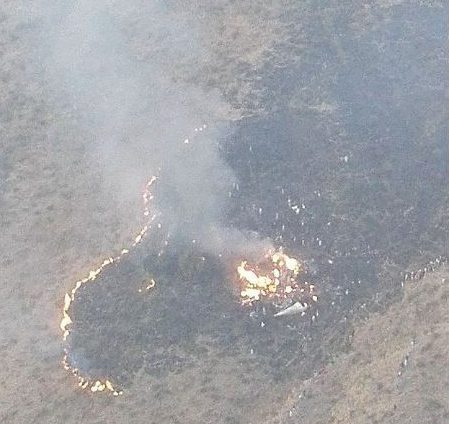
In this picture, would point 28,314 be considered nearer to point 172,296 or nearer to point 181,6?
point 172,296

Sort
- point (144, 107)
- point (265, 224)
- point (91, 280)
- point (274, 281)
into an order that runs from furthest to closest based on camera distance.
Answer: point (144, 107) < point (265, 224) < point (91, 280) < point (274, 281)

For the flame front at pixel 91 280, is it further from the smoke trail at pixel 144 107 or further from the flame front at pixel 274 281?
the flame front at pixel 274 281

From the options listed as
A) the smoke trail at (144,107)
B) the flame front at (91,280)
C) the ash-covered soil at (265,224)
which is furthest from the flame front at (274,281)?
the flame front at (91,280)

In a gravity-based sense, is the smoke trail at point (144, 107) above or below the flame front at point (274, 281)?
above

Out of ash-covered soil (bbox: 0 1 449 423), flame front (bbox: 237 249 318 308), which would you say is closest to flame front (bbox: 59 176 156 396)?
ash-covered soil (bbox: 0 1 449 423)

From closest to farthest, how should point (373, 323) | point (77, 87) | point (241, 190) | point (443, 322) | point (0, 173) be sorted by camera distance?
point (443, 322) < point (373, 323) < point (241, 190) < point (0, 173) < point (77, 87)

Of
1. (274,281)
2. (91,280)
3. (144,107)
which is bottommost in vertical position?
(274,281)

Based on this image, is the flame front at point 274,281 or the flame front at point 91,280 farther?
the flame front at point 274,281

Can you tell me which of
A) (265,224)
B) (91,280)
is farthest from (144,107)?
(91,280)

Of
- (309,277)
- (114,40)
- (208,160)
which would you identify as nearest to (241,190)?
(208,160)

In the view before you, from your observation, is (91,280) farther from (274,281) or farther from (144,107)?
(144,107)

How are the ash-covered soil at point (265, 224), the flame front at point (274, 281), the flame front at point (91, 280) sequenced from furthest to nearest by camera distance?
the flame front at point (274, 281), the flame front at point (91, 280), the ash-covered soil at point (265, 224)
